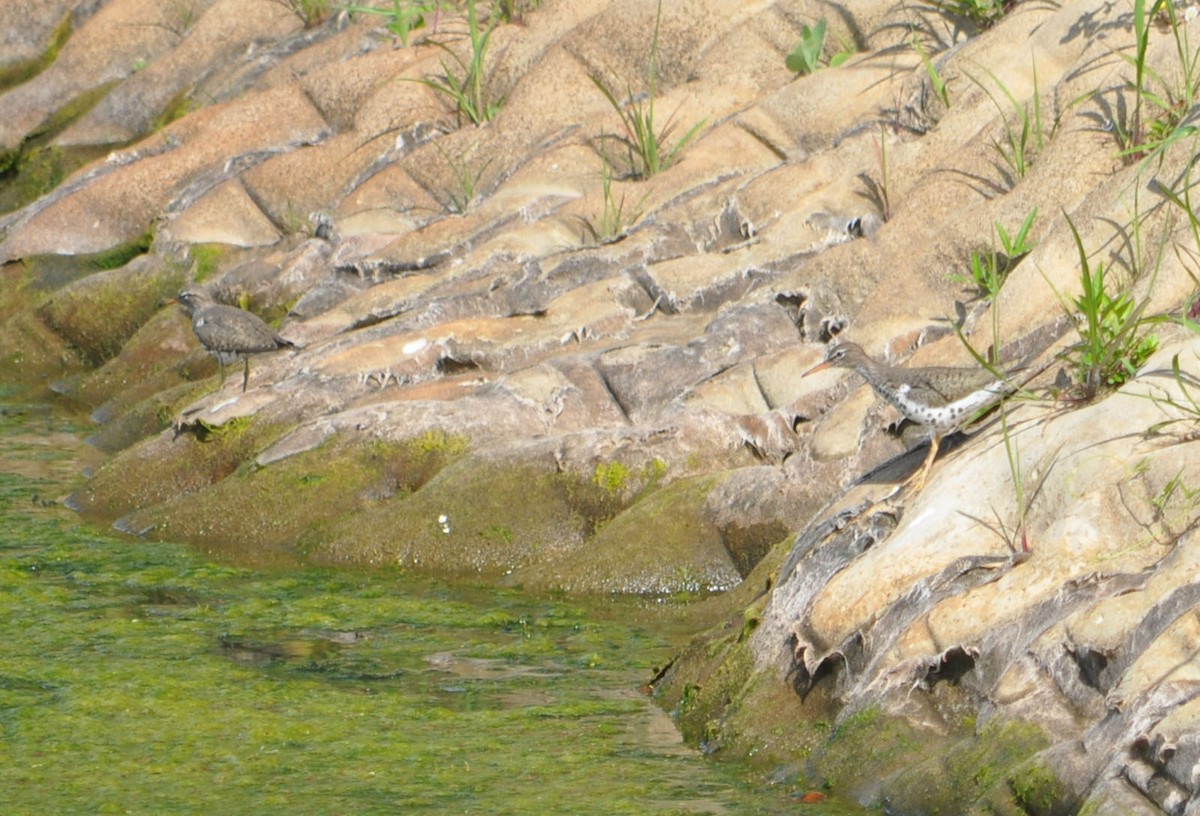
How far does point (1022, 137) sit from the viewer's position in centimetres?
1041

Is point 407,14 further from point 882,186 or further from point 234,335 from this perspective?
point 882,186

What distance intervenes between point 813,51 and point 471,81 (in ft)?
10.8

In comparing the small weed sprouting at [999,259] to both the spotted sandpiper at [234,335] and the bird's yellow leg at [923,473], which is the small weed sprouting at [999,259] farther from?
the spotted sandpiper at [234,335]

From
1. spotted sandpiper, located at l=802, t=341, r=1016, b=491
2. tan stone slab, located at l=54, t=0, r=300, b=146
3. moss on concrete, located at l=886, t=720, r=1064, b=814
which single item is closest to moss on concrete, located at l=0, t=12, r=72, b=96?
tan stone slab, located at l=54, t=0, r=300, b=146

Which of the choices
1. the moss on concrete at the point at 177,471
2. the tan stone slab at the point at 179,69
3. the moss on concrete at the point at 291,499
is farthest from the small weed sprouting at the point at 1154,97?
the tan stone slab at the point at 179,69

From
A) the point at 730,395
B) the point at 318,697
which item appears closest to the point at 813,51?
the point at 730,395

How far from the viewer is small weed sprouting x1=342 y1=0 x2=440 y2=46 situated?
610 inches

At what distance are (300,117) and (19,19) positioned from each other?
6669 mm

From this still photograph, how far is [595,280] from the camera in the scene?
38.9 feet

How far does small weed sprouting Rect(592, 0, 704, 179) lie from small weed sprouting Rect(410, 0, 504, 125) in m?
1.17

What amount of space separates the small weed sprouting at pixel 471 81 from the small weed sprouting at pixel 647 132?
3.84ft

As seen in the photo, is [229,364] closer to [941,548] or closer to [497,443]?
[497,443]

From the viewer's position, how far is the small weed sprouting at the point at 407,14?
15.5 meters

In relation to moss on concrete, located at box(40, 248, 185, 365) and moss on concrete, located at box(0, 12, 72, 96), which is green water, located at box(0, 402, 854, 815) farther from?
moss on concrete, located at box(0, 12, 72, 96)
